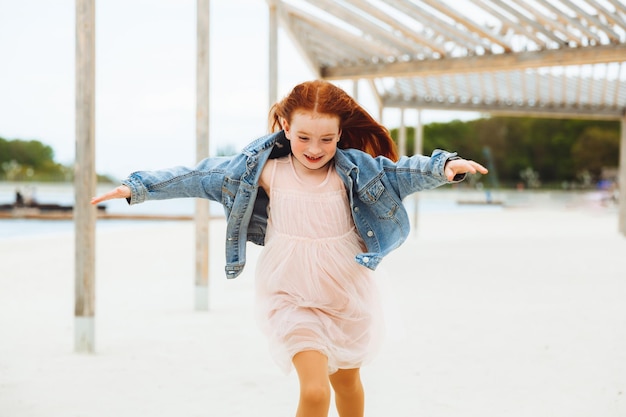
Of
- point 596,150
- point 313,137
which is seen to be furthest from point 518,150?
point 313,137

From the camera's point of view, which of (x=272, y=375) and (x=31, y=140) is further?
(x=31, y=140)

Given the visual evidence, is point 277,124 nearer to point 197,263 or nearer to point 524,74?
point 197,263

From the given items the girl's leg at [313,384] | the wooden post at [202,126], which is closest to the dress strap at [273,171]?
the girl's leg at [313,384]

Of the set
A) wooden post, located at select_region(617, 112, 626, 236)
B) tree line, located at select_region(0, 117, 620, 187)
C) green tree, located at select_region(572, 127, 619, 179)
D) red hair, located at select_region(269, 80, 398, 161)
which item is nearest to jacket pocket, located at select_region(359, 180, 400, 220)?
red hair, located at select_region(269, 80, 398, 161)

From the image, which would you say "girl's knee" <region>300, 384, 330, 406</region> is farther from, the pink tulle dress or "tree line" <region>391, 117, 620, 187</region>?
"tree line" <region>391, 117, 620, 187</region>

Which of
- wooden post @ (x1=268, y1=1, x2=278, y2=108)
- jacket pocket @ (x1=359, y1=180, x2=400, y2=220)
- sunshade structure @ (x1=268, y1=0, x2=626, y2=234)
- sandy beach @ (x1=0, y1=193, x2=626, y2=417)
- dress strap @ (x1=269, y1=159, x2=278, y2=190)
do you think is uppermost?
sunshade structure @ (x1=268, y1=0, x2=626, y2=234)

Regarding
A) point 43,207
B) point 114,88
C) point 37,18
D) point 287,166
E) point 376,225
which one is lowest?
point 43,207

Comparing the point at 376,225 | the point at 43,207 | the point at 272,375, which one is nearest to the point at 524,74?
the point at 272,375

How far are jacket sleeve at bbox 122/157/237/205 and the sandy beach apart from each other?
77 centimetres

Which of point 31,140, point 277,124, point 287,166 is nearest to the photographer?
point 287,166

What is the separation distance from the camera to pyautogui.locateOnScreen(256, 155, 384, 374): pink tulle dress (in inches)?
104

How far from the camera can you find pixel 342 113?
2721mm

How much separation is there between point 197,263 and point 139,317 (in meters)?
0.64

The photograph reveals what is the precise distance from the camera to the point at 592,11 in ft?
24.3
